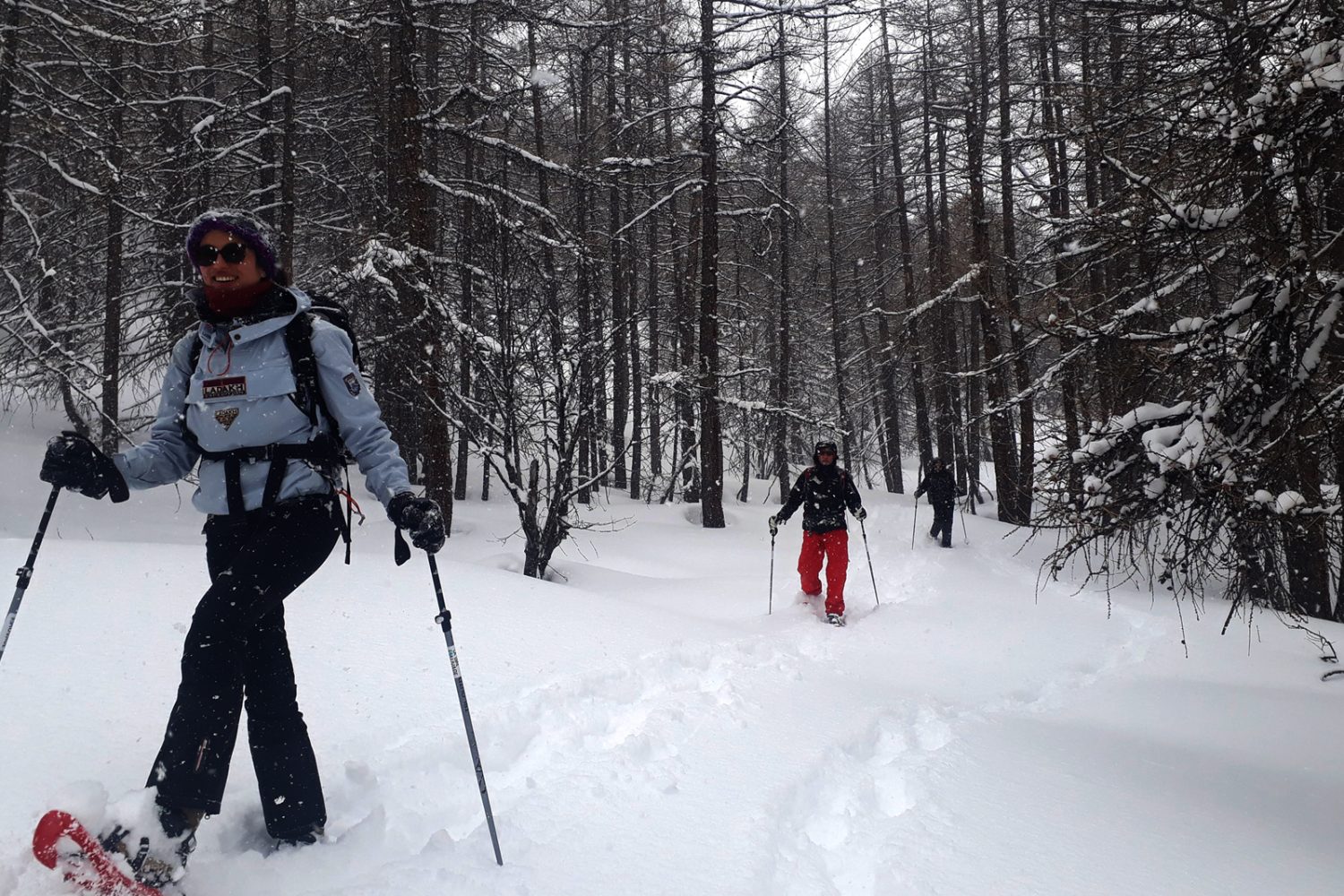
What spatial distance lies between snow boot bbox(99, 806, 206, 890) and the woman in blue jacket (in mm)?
19

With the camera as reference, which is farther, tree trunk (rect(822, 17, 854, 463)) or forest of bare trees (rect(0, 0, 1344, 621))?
tree trunk (rect(822, 17, 854, 463))

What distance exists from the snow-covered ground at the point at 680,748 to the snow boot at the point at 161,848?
Answer: 0.11 meters

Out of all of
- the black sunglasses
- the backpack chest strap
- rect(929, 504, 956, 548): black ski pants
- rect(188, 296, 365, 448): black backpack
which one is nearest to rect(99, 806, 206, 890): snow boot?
the backpack chest strap

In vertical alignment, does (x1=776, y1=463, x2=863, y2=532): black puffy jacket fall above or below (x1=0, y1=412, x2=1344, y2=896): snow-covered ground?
above

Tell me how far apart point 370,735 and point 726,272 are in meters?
21.7

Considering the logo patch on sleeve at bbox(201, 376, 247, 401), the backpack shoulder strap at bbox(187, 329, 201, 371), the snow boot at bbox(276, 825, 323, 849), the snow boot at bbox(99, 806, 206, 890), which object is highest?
the backpack shoulder strap at bbox(187, 329, 201, 371)

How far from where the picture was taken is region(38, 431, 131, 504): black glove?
8.64 feet

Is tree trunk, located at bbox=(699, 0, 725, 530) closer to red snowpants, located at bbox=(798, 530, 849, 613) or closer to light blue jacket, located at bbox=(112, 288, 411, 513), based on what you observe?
red snowpants, located at bbox=(798, 530, 849, 613)

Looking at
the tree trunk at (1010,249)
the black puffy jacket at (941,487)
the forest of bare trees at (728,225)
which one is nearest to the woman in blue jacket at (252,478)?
the forest of bare trees at (728,225)

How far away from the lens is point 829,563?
9.09 m

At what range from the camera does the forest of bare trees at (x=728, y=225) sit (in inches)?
164

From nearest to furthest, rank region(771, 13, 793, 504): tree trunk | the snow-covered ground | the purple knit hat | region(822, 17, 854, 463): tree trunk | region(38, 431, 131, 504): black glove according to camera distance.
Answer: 1. region(38, 431, 131, 504): black glove
2. the purple knit hat
3. the snow-covered ground
4. region(771, 13, 793, 504): tree trunk
5. region(822, 17, 854, 463): tree trunk

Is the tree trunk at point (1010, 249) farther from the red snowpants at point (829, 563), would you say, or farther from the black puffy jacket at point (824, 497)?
the red snowpants at point (829, 563)

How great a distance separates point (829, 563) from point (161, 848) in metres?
7.45
